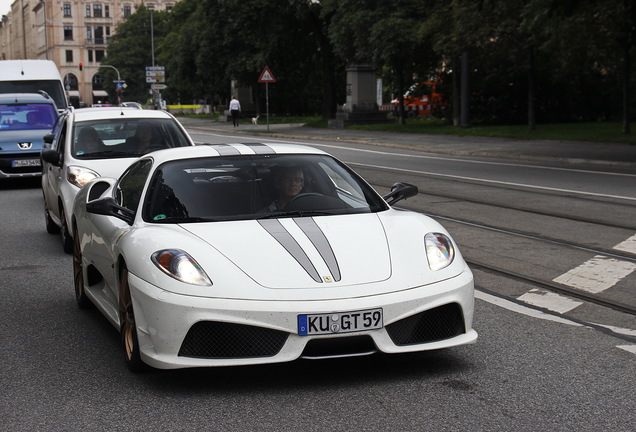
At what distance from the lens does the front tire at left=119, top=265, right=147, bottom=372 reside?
5500 millimetres

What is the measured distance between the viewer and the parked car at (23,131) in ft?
63.6

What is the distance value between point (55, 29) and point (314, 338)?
16263 cm

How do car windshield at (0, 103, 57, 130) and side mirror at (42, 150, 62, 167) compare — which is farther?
car windshield at (0, 103, 57, 130)

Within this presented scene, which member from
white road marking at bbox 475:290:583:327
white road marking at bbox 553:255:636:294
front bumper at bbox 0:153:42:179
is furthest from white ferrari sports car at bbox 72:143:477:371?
front bumper at bbox 0:153:42:179

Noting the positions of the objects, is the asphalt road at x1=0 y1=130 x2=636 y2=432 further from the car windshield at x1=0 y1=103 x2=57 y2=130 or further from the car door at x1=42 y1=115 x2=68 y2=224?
the car windshield at x1=0 y1=103 x2=57 y2=130

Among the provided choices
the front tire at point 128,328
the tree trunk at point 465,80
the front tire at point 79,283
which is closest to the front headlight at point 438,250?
the front tire at point 128,328

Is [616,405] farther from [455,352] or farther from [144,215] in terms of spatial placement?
[144,215]

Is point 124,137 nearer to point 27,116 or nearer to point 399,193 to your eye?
point 399,193

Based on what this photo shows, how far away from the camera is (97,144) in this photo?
1205 cm

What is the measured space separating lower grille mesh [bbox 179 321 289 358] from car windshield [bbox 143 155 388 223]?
99 centimetres

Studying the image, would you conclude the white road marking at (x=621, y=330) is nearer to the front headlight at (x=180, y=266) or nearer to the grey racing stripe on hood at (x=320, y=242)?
the grey racing stripe on hood at (x=320, y=242)

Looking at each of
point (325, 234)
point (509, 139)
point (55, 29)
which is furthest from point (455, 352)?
point (55, 29)

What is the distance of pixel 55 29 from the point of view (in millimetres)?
159125

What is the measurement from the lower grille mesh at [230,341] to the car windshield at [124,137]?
6993 mm
